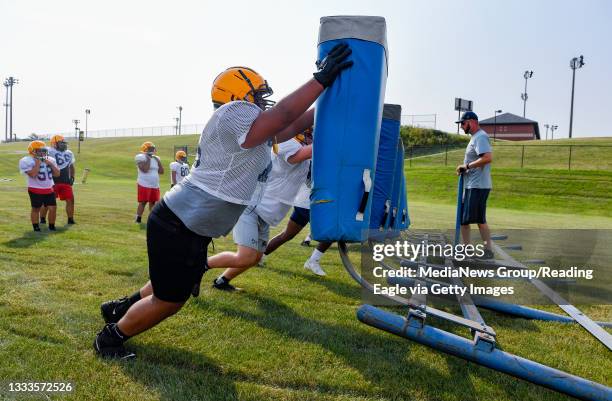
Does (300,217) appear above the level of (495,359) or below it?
above

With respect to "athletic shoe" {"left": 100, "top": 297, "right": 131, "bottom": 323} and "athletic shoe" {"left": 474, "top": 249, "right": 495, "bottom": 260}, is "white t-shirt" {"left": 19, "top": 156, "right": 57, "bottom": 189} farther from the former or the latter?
"athletic shoe" {"left": 474, "top": 249, "right": 495, "bottom": 260}

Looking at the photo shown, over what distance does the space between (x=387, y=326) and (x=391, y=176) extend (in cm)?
434

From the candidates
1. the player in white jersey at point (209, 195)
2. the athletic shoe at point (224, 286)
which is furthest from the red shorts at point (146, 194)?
the player in white jersey at point (209, 195)

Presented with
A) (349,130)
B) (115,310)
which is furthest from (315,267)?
(349,130)

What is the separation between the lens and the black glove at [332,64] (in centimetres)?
296

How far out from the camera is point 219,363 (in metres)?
3.23

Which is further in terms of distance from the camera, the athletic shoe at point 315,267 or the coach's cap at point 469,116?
the coach's cap at point 469,116

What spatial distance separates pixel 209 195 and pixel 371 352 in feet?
5.40

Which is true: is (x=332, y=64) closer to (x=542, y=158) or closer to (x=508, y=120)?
(x=542, y=158)

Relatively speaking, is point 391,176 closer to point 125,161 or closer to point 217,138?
point 217,138

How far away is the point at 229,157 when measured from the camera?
3.02 m

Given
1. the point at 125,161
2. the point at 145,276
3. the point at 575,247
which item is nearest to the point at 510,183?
the point at 575,247

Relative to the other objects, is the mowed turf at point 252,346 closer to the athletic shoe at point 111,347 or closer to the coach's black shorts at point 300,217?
the athletic shoe at point 111,347

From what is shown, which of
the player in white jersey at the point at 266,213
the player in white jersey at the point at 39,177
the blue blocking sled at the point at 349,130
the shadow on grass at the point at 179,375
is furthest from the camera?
the player in white jersey at the point at 39,177
